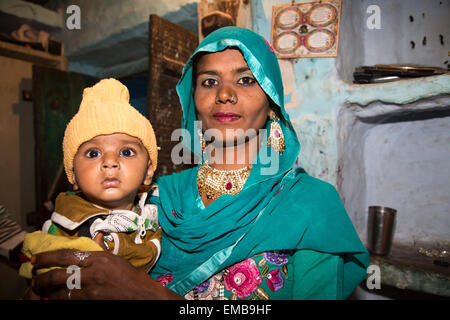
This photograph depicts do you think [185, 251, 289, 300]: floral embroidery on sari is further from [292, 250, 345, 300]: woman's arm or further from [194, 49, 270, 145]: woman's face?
[194, 49, 270, 145]: woman's face

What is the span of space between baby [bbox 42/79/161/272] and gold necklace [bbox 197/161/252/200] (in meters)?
0.40

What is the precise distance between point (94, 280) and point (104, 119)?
68 centimetres

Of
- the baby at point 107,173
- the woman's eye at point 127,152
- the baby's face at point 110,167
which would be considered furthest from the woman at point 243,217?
the woman's eye at point 127,152

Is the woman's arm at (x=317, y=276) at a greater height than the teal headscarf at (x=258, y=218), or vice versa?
the teal headscarf at (x=258, y=218)

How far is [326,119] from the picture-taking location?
2217 mm

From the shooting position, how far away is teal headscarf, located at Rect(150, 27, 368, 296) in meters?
1.13

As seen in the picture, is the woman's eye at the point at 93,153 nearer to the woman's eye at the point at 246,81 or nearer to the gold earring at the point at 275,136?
the woman's eye at the point at 246,81

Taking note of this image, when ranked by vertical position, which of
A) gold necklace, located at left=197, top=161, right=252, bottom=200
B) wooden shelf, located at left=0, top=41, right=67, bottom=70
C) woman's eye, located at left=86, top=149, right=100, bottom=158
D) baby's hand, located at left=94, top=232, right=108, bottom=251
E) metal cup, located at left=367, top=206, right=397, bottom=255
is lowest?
metal cup, located at left=367, top=206, right=397, bottom=255

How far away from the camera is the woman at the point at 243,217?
1.09 metres

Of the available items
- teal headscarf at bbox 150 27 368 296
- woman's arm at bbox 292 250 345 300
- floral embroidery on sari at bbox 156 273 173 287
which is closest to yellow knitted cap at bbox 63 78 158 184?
teal headscarf at bbox 150 27 368 296

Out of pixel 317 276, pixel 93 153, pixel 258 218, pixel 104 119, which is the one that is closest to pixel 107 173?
pixel 93 153

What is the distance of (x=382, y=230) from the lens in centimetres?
224
